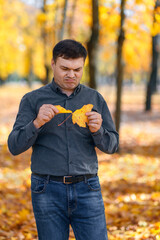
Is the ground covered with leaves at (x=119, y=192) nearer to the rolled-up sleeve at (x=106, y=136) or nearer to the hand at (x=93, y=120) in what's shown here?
the rolled-up sleeve at (x=106, y=136)

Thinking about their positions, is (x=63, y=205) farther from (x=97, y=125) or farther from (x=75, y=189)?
(x=97, y=125)

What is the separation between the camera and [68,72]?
6.91ft

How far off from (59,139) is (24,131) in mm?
243

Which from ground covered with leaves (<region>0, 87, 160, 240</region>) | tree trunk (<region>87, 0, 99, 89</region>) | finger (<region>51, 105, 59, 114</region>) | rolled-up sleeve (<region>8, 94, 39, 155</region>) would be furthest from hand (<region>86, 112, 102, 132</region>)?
tree trunk (<region>87, 0, 99, 89</region>)

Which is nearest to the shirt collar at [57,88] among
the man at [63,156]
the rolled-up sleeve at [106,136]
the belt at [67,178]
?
the man at [63,156]

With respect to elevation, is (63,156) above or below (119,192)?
above

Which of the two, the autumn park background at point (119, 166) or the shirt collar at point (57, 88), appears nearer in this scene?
the shirt collar at point (57, 88)

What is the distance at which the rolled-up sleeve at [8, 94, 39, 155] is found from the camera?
199cm

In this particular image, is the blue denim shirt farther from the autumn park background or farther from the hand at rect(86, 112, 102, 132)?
the autumn park background

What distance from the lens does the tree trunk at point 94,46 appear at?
7371 millimetres

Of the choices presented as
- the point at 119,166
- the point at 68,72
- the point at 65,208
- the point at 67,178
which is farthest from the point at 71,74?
the point at 119,166

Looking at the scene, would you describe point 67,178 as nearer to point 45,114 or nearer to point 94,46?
point 45,114

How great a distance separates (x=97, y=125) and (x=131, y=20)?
8695 mm

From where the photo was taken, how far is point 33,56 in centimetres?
3656
